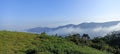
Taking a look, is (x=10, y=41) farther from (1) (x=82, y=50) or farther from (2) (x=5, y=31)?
(1) (x=82, y=50)

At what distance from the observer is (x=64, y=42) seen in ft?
80.6

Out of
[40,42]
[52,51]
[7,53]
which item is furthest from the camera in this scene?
[40,42]

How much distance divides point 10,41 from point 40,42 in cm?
202

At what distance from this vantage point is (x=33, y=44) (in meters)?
22.9

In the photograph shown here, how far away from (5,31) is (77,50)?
593cm

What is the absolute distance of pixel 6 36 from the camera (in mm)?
23953

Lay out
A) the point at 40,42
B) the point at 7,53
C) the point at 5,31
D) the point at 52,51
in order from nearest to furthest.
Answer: the point at 7,53
the point at 52,51
the point at 40,42
the point at 5,31

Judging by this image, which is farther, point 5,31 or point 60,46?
point 5,31

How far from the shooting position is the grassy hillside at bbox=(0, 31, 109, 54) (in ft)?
69.4

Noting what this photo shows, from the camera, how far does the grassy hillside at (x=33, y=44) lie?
2116 centimetres

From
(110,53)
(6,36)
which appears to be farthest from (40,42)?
(110,53)

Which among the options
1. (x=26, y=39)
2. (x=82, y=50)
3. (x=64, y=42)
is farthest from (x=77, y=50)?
(x=26, y=39)

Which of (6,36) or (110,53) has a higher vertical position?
(6,36)

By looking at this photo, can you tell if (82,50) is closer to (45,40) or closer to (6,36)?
(45,40)
